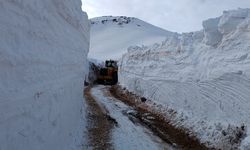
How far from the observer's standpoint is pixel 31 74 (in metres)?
4.74

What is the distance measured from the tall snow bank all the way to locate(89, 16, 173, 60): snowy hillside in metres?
61.8

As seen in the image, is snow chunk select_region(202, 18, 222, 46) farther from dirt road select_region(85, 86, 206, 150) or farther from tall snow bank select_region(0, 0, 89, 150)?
tall snow bank select_region(0, 0, 89, 150)

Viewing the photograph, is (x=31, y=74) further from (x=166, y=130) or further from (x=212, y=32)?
(x=212, y=32)

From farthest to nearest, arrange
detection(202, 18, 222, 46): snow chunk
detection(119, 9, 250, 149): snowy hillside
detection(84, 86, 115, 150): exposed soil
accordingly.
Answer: detection(202, 18, 222, 46): snow chunk < detection(119, 9, 250, 149): snowy hillside < detection(84, 86, 115, 150): exposed soil

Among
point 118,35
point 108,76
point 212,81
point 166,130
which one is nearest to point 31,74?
point 166,130

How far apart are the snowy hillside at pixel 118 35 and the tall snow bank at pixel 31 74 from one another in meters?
61.8

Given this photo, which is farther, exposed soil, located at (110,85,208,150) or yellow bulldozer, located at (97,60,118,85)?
yellow bulldozer, located at (97,60,118,85)

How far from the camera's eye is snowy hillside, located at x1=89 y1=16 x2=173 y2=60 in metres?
75.8

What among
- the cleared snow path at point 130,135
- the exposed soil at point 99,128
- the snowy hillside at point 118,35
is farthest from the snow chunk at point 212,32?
the snowy hillside at point 118,35

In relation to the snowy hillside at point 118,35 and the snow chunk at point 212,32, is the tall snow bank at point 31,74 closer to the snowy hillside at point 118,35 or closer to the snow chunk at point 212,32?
the snow chunk at point 212,32

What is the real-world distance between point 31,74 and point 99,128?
652 centimetres

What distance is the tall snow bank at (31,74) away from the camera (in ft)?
12.8

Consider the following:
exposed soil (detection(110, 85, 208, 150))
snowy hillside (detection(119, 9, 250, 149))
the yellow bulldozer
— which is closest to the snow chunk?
snowy hillside (detection(119, 9, 250, 149))

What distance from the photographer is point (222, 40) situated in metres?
12.5
